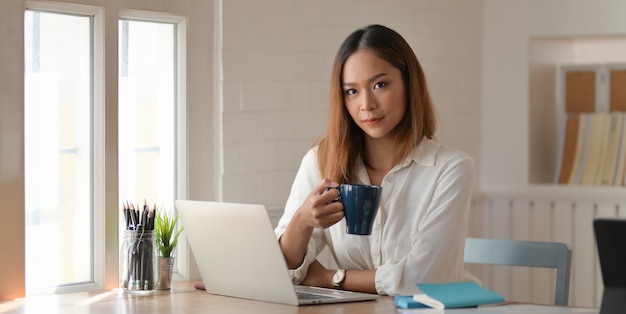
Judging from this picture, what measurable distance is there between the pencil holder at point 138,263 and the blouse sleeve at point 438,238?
1.95ft

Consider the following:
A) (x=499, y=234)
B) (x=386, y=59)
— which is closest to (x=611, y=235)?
(x=386, y=59)

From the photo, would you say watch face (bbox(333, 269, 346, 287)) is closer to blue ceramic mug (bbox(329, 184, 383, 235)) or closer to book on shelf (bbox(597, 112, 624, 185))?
blue ceramic mug (bbox(329, 184, 383, 235))

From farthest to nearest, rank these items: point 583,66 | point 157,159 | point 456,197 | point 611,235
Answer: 1. point 583,66
2. point 157,159
3. point 456,197
4. point 611,235

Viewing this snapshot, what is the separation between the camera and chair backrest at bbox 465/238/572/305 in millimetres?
2533

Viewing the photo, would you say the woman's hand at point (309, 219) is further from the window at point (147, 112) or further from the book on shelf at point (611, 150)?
the book on shelf at point (611, 150)

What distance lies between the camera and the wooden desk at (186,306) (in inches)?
80.8

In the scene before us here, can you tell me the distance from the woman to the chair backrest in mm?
167

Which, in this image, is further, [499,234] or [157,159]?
[499,234]

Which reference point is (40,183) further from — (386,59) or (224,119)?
(386,59)

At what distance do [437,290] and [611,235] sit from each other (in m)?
0.54

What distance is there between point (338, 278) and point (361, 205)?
33cm

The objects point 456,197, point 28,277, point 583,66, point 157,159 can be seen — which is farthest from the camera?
point 583,66

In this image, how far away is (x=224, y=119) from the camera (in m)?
3.06

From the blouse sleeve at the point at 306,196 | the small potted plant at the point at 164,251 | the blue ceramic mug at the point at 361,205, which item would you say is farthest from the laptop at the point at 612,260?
the small potted plant at the point at 164,251
